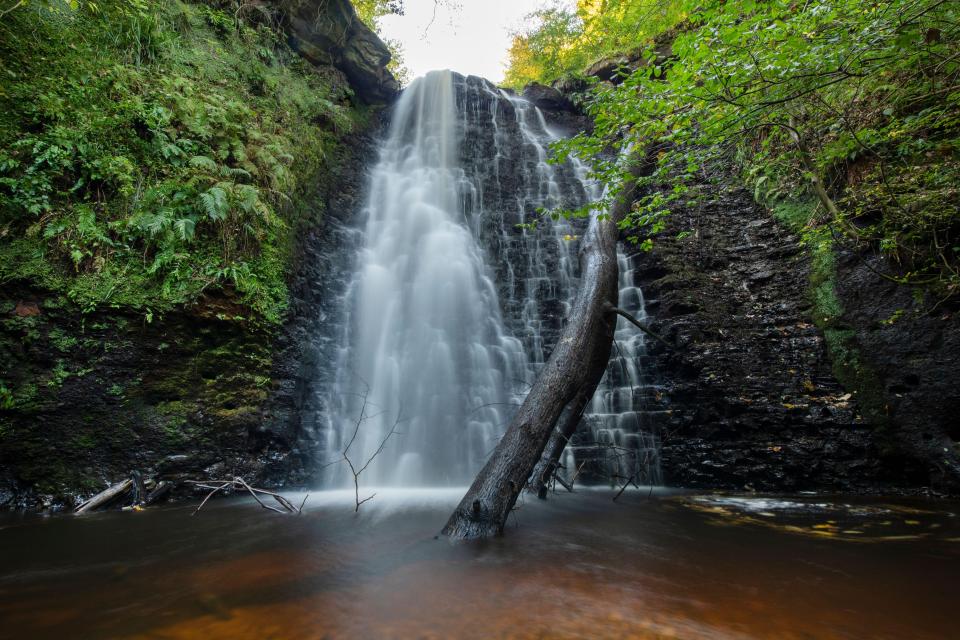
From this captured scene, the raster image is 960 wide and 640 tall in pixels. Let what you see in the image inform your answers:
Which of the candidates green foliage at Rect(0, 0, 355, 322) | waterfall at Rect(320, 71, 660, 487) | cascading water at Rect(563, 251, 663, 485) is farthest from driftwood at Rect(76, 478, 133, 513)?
cascading water at Rect(563, 251, 663, 485)

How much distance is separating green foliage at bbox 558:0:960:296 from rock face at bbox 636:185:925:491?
3.72 ft

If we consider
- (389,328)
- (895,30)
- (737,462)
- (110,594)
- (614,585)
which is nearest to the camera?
(110,594)

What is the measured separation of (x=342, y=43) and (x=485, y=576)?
13.1m

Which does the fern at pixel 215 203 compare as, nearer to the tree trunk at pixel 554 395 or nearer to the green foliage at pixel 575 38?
the tree trunk at pixel 554 395

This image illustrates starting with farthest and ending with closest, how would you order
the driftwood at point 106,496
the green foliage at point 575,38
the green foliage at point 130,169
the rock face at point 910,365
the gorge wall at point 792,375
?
the green foliage at point 575,38 → the gorge wall at point 792,375 → the rock face at point 910,365 → the green foliage at point 130,169 → the driftwood at point 106,496

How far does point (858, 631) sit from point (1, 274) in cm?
731

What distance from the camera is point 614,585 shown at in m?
2.48

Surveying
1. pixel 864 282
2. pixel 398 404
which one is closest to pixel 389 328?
pixel 398 404

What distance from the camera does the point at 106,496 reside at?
14.2 ft

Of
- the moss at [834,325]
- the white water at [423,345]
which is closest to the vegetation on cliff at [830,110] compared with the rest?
the moss at [834,325]

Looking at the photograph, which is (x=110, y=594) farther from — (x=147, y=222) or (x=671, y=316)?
(x=671, y=316)

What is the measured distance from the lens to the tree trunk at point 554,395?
11.1 ft

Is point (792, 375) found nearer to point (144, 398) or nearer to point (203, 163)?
point (144, 398)

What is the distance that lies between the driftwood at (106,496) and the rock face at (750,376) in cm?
682
